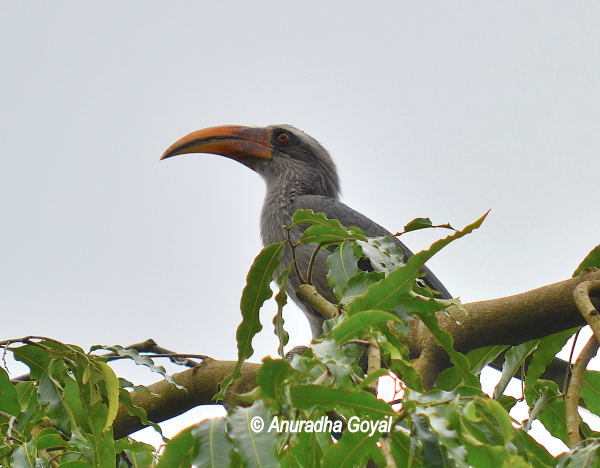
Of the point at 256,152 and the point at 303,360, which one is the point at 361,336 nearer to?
the point at 303,360

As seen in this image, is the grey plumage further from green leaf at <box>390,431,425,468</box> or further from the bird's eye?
green leaf at <box>390,431,425,468</box>

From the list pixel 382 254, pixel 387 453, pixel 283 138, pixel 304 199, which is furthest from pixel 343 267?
pixel 283 138

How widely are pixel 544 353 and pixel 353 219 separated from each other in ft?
10.5

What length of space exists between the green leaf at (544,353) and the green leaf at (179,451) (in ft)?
3.91

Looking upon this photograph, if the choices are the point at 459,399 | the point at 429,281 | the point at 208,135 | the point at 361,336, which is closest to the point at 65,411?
the point at 361,336

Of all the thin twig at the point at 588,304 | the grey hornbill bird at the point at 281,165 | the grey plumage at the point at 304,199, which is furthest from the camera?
the grey hornbill bird at the point at 281,165

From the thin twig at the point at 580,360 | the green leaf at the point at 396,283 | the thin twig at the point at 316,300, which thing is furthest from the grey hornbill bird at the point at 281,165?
the green leaf at the point at 396,283

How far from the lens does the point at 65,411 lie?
2.23 metres

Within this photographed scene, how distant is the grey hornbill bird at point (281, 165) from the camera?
592cm

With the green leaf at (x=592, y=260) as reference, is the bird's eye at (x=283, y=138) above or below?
above

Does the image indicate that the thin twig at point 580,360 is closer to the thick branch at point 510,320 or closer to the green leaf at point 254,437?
the thick branch at point 510,320

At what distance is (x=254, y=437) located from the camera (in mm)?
1346

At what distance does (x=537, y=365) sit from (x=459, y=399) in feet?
3.30

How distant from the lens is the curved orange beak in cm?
654
